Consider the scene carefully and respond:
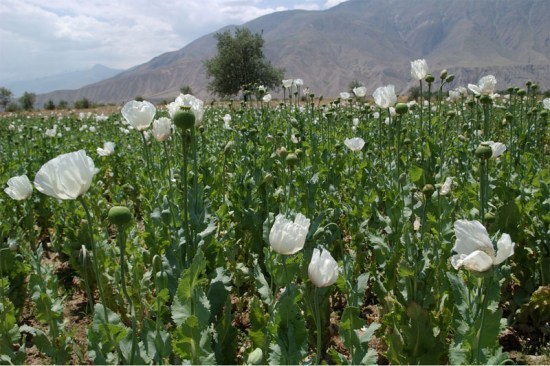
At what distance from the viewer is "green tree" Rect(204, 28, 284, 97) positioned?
4400 centimetres

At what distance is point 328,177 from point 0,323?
311cm

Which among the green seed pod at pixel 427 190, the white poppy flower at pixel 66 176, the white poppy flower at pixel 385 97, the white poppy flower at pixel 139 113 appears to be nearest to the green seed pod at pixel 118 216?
the white poppy flower at pixel 66 176

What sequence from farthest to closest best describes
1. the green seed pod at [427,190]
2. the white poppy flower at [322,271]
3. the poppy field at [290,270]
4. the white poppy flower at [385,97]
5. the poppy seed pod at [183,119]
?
the white poppy flower at [385,97] → the green seed pod at [427,190] → the poppy seed pod at [183,119] → the poppy field at [290,270] → the white poppy flower at [322,271]

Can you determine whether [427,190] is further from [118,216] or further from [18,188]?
[18,188]

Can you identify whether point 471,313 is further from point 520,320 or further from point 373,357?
point 520,320

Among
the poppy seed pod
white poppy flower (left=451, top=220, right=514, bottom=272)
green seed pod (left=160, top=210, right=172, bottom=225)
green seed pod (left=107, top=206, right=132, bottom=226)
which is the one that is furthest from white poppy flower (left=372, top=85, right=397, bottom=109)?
green seed pod (left=107, top=206, right=132, bottom=226)

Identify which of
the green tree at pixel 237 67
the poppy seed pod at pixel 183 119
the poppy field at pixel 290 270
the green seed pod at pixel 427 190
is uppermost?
the green tree at pixel 237 67

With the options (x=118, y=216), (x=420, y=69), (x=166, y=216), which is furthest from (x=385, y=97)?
(x=118, y=216)

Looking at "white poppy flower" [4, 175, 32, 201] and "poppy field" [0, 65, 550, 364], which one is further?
Result: "white poppy flower" [4, 175, 32, 201]

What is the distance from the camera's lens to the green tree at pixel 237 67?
44000mm

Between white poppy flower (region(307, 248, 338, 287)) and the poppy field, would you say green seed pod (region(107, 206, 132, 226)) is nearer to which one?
the poppy field

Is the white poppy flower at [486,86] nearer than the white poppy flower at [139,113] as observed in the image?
No

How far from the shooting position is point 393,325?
245 centimetres

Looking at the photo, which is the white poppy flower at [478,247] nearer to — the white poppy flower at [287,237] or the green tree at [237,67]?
the white poppy flower at [287,237]
